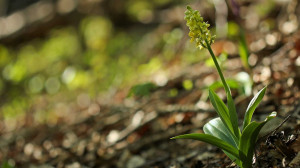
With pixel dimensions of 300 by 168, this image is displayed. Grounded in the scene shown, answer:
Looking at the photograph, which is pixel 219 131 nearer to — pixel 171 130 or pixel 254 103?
pixel 254 103

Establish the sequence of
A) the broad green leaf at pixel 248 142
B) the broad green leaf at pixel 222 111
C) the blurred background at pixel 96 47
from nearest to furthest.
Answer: the broad green leaf at pixel 248 142 → the broad green leaf at pixel 222 111 → the blurred background at pixel 96 47

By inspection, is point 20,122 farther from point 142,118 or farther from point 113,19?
point 113,19

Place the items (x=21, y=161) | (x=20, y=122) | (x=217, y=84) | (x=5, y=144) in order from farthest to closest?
(x=20, y=122), (x=5, y=144), (x=21, y=161), (x=217, y=84)

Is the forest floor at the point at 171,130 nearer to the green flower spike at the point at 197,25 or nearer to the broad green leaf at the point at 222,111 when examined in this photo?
the broad green leaf at the point at 222,111

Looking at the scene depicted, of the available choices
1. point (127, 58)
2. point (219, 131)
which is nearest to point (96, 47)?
point (127, 58)

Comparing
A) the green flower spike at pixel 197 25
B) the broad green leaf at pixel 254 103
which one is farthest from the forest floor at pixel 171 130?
the green flower spike at pixel 197 25

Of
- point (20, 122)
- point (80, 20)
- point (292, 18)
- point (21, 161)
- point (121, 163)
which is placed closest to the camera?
point (121, 163)

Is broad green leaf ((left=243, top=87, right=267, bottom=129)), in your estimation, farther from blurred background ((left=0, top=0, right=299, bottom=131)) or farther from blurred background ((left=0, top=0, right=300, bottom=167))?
blurred background ((left=0, top=0, right=299, bottom=131))

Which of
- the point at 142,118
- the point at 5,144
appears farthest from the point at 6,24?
the point at 142,118
